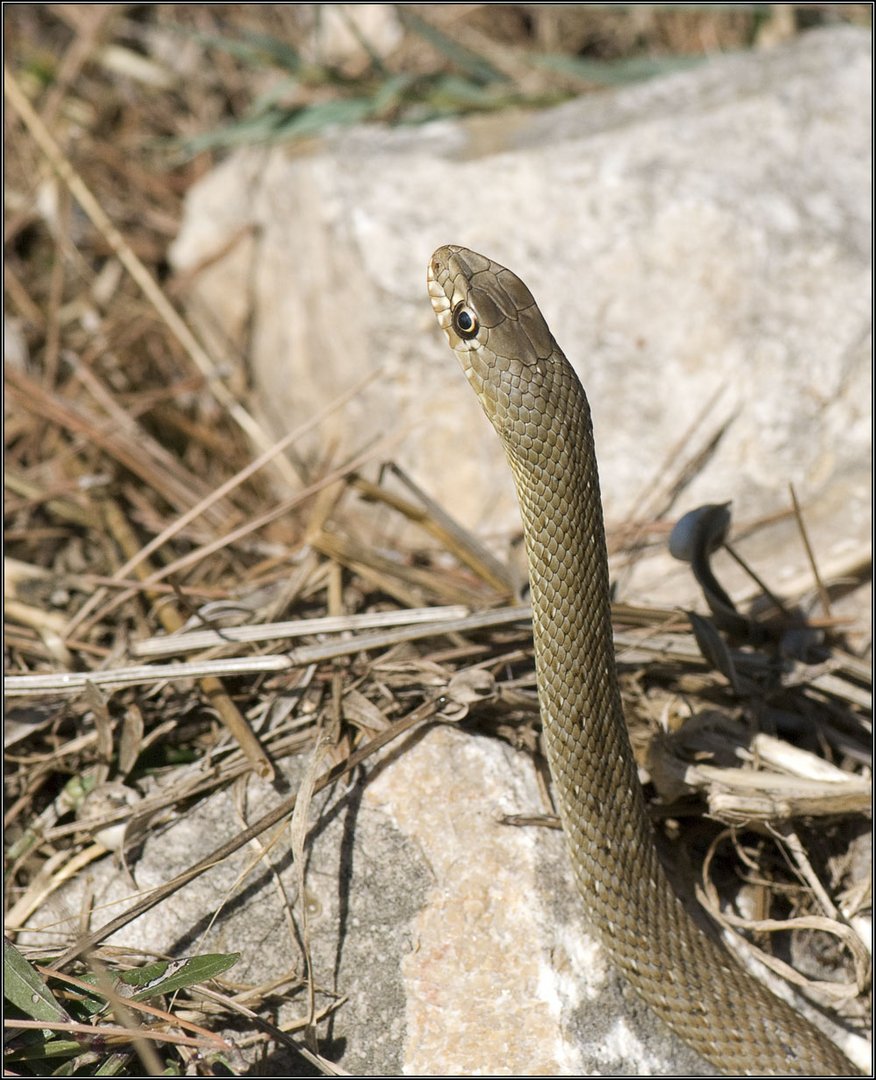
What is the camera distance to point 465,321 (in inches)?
96.3

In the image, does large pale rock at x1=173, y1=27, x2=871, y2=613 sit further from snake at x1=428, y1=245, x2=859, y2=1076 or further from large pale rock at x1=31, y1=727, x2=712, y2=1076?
large pale rock at x1=31, y1=727, x2=712, y2=1076

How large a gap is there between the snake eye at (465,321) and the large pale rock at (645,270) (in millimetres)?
1104

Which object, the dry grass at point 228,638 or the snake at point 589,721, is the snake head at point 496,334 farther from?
the dry grass at point 228,638

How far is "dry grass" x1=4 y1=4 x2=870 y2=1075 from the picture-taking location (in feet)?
8.50

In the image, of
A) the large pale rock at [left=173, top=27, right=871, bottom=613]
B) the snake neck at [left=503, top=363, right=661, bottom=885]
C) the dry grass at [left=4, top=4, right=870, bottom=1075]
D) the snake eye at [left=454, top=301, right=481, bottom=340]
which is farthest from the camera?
the large pale rock at [left=173, top=27, right=871, bottom=613]

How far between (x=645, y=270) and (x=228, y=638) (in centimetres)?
186

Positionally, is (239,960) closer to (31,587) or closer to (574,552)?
(574,552)

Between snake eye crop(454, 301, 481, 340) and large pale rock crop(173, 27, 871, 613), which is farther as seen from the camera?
large pale rock crop(173, 27, 871, 613)

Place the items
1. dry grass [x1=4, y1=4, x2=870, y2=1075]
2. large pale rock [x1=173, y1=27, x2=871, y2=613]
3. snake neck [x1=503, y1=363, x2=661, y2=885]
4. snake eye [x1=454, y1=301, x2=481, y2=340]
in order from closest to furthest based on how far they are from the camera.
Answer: snake neck [x1=503, y1=363, x2=661, y2=885]
snake eye [x1=454, y1=301, x2=481, y2=340]
dry grass [x1=4, y1=4, x2=870, y2=1075]
large pale rock [x1=173, y1=27, x2=871, y2=613]

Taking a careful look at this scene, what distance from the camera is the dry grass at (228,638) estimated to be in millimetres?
2590

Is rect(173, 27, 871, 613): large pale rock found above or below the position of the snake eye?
above

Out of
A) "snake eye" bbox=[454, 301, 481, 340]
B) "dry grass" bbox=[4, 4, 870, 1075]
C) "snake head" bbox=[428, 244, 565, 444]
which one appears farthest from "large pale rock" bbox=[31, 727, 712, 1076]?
"snake eye" bbox=[454, 301, 481, 340]

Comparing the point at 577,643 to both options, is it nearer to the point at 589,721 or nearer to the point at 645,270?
the point at 589,721

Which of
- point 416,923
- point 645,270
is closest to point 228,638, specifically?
point 416,923
